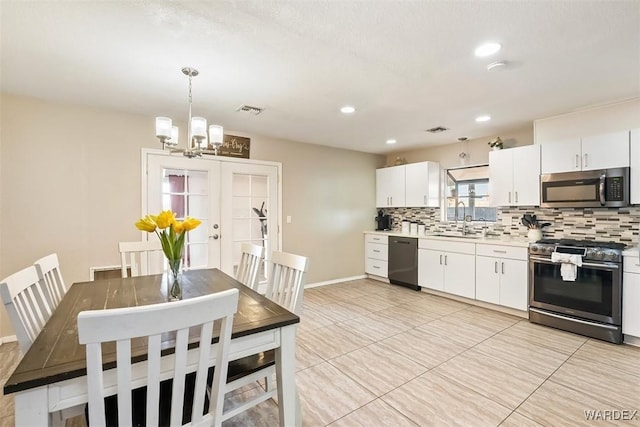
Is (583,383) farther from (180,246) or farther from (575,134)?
(180,246)

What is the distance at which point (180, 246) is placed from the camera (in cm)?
170

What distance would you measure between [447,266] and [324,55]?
11.1 feet

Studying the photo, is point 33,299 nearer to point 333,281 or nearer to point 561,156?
point 333,281

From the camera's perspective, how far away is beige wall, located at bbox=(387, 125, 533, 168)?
4.02 m

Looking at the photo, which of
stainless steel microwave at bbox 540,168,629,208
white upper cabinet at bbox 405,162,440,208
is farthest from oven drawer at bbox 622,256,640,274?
white upper cabinet at bbox 405,162,440,208

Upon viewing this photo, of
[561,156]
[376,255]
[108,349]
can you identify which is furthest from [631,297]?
[108,349]

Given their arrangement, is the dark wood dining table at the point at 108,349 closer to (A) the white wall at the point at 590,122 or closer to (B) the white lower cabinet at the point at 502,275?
(B) the white lower cabinet at the point at 502,275

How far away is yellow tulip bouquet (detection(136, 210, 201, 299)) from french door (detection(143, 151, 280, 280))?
6.98 ft

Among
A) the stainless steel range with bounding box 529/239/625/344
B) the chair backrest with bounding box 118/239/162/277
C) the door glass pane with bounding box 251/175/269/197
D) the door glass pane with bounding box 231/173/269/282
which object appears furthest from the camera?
the door glass pane with bounding box 251/175/269/197

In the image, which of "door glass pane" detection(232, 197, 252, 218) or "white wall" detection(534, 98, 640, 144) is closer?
"white wall" detection(534, 98, 640, 144)

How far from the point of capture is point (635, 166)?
9.46ft

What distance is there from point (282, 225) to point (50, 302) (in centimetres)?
296

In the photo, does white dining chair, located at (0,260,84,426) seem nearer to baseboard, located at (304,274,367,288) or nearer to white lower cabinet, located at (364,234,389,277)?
baseboard, located at (304,274,367,288)

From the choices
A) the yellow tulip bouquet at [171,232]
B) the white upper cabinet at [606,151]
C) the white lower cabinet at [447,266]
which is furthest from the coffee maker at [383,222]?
the yellow tulip bouquet at [171,232]
